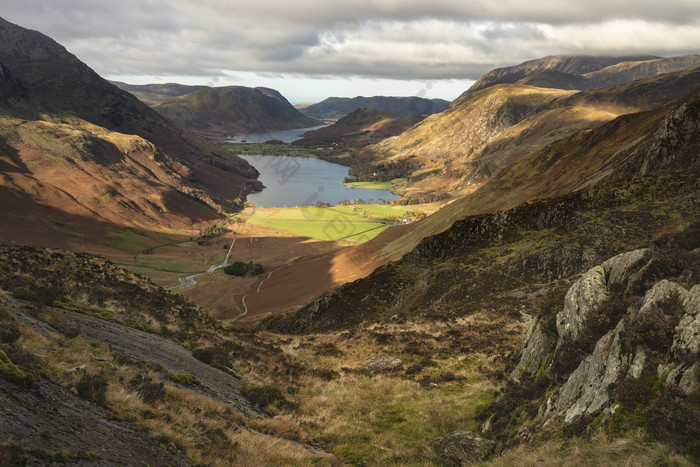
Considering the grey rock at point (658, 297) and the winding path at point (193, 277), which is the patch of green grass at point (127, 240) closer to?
the winding path at point (193, 277)

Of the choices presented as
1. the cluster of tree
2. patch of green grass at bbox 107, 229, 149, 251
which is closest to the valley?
the cluster of tree

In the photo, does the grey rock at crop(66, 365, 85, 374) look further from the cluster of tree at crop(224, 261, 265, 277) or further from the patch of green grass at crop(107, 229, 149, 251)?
the patch of green grass at crop(107, 229, 149, 251)

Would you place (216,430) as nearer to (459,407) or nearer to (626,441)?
(459,407)

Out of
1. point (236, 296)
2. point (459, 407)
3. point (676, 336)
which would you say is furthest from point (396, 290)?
point (236, 296)

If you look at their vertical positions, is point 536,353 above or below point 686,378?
below

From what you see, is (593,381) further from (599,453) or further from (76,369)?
(76,369)

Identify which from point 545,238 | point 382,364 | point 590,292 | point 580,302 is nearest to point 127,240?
point 545,238
